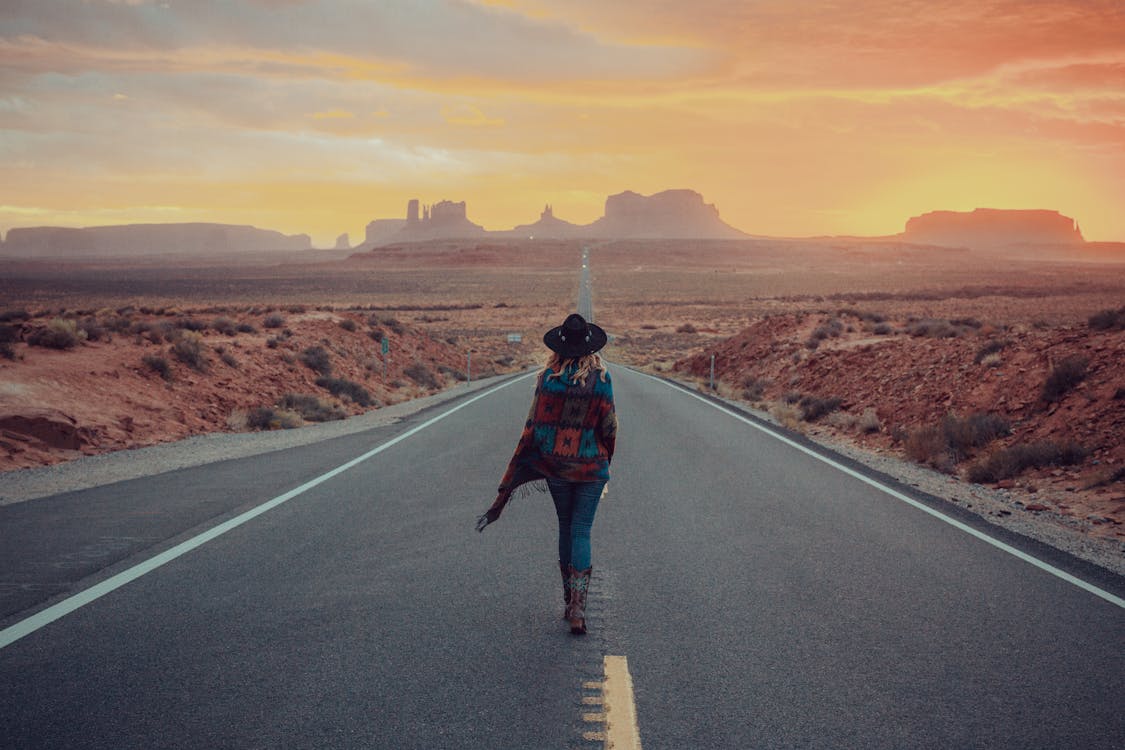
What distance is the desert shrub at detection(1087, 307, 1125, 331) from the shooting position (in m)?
14.9

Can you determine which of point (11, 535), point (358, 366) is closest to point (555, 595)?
point (11, 535)

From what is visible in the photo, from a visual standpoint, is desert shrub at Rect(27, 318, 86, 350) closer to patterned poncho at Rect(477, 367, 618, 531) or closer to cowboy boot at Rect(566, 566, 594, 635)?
patterned poncho at Rect(477, 367, 618, 531)

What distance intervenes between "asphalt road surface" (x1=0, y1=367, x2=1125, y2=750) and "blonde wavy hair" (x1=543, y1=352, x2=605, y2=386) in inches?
61.7

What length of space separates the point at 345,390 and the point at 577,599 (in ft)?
60.0

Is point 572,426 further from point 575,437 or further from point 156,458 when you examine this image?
point 156,458

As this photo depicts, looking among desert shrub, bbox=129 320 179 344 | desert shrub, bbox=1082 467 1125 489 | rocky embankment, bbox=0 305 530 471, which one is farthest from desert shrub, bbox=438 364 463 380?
desert shrub, bbox=1082 467 1125 489

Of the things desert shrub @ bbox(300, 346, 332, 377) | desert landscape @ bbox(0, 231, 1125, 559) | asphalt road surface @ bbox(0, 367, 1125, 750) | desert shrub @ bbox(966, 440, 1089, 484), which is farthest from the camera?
desert shrub @ bbox(300, 346, 332, 377)

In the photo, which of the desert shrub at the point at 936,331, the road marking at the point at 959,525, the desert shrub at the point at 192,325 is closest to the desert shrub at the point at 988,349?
the road marking at the point at 959,525

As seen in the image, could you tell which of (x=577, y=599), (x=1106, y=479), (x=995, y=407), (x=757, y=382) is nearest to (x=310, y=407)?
(x=757, y=382)

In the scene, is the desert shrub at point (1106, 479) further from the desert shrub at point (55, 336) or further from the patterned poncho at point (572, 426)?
the desert shrub at point (55, 336)

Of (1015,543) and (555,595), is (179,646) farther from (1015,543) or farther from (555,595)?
(1015,543)

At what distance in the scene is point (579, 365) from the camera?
505cm

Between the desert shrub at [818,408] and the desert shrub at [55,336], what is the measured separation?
16007 millimetres

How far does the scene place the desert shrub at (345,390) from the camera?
22.0 meters
